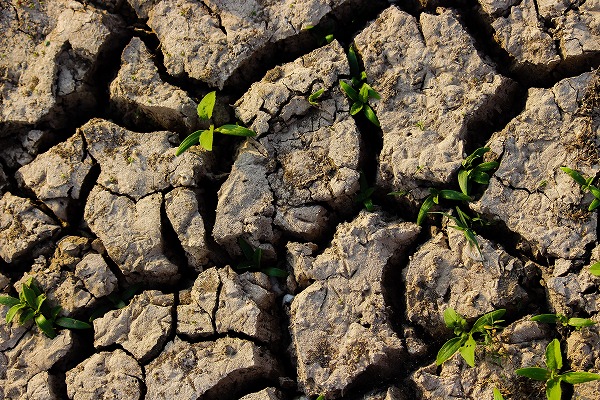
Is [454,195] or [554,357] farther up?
[454,195]

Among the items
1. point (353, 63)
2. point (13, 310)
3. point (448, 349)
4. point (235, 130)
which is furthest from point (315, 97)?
point (13, 310)

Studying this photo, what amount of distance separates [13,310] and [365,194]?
86.6 inches

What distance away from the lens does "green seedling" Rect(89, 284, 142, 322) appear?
152 inches

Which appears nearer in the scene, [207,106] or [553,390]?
[553,390]

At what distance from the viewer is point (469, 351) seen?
3.26 meters

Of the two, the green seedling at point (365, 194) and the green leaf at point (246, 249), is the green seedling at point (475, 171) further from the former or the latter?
the green leaf at point (246, 249)

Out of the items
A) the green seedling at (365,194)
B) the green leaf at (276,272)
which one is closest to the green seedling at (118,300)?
the green leaf at (276,272)

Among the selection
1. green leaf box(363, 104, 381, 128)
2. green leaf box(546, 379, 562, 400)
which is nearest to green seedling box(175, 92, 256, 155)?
green leaf box(363, 104, 381, 128)

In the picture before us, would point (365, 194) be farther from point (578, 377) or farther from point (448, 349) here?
point (578, 377)

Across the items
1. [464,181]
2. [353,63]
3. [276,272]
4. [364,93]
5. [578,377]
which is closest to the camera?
[578,377]

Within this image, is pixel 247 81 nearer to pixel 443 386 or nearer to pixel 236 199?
pixel 236 199

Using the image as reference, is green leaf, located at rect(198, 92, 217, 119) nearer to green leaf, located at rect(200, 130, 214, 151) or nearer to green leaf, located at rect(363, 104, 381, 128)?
green leaf, located at rect(200, 130, 214, 151)

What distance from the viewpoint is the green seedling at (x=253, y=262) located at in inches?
147

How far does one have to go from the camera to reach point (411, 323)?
3529 millimetres
